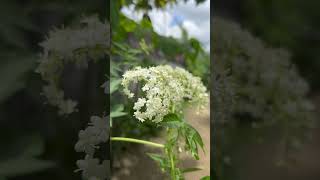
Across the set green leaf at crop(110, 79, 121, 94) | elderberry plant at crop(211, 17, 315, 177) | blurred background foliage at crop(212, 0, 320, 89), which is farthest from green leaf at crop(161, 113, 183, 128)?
green leaf at crop(110, 79, 121, 94)

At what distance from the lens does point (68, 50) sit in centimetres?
90

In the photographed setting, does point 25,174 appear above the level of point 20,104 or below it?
below

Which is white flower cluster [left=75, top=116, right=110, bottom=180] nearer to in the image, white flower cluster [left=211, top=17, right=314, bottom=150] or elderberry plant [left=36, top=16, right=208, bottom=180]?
elderberry plant [left=36, top=16, right=208, bottom=180]

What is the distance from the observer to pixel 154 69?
85cm

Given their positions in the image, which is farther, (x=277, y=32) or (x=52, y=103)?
(x=52, y=103)

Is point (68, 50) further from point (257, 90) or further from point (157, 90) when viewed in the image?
point (257, 90)

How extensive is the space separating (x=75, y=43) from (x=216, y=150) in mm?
365

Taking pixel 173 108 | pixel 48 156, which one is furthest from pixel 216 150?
pixel 48 156

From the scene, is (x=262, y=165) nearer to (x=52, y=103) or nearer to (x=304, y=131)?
(x=304, y=131)

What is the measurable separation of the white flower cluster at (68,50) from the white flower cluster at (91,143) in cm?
5

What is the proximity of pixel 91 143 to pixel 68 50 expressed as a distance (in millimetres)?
186

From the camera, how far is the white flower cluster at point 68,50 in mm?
850

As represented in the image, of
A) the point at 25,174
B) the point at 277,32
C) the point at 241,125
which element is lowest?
the point at 25,174

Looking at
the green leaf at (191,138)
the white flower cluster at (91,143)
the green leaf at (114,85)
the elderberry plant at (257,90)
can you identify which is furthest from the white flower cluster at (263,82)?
the green leaf at (114,85)
